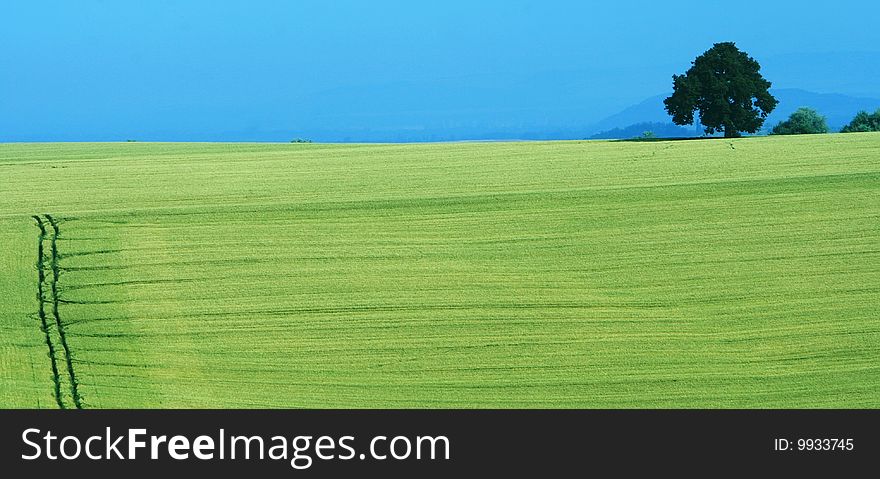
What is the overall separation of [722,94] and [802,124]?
40.6ft

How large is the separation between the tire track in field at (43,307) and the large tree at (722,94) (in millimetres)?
32725

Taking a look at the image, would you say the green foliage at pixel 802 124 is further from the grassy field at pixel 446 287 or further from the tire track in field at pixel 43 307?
the tire track in field at pixel 43 307

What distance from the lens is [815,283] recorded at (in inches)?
892

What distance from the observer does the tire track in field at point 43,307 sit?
54.7 ft

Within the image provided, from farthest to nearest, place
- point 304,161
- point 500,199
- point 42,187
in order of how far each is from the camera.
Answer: point 304,161 < point 42,187 < point 500,199

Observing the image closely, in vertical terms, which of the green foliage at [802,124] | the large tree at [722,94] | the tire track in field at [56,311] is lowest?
the tire track in field at [56,311]

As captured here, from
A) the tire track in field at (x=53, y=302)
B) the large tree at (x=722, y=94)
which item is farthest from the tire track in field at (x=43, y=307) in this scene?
the large tree at (x=722, y=94)

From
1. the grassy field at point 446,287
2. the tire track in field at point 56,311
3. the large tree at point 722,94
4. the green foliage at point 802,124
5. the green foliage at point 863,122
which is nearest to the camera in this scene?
the tire track in field at point 56,311

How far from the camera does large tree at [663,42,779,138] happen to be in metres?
50.9

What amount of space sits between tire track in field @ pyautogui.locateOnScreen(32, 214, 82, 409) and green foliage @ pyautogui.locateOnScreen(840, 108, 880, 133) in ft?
151

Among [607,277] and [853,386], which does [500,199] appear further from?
[853,386]

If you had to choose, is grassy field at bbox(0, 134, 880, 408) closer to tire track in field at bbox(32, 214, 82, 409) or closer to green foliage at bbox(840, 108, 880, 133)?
tire track in field at bbox(32, 214, 82, 409)

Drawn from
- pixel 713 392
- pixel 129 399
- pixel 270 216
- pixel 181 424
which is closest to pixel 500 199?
pixel 270 216

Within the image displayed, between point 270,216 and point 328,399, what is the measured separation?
1140cm
